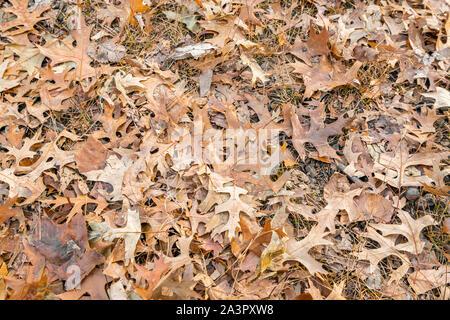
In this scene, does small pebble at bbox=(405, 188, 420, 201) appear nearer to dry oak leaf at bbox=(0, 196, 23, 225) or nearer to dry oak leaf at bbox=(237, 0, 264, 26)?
dry oak leaf at bbox=(237, 0, 264, 26)

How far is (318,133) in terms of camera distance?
2.15 meters

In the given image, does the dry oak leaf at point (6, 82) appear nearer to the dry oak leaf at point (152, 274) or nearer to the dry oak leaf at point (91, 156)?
the dry oak leaf at point (91, 156)

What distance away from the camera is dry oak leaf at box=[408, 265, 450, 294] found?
1.81 m

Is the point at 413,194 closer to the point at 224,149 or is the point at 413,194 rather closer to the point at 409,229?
the point at 409,229

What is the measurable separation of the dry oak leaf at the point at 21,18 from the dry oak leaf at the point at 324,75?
6.35 ft

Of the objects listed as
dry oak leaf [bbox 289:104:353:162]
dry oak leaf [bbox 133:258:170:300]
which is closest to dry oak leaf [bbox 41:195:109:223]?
dry oak leaf [bbox 133:258:170:300]

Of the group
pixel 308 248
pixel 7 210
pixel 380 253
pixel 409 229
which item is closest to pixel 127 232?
pixel 7 210

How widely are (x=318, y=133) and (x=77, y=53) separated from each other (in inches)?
71.0

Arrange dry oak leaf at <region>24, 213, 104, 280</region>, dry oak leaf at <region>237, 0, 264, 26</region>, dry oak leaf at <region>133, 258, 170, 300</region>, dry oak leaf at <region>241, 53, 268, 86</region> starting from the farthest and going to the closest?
dry oak leaf at <region>237, 0, 264, 26</region>, dry oak leaf at <region>241, 53, 268, 86</region>, dry oak leaf at <region>24, 213, 104, 280</region>, dry oak leaf at <region>133, 258, 170, 300</region>

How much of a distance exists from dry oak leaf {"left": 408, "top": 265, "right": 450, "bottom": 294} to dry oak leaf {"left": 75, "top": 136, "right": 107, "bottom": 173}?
1.96m

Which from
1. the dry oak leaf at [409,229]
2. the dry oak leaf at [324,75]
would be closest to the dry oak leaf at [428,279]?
the dry oak leaf at [409,229]

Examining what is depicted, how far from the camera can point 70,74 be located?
2248 millimetres

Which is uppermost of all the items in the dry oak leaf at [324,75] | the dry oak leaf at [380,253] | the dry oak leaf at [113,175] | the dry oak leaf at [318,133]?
the dry oak leaf at [324,75]

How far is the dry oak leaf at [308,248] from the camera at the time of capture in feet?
5.85
